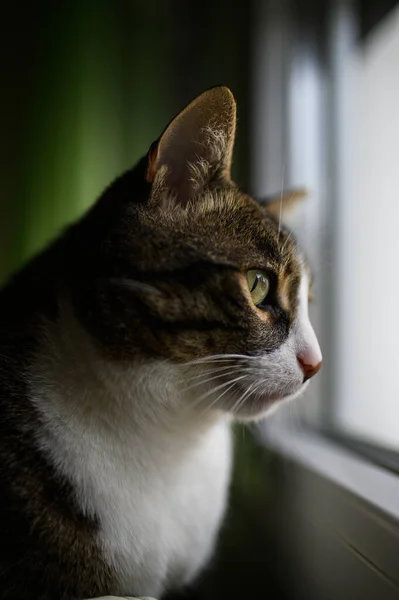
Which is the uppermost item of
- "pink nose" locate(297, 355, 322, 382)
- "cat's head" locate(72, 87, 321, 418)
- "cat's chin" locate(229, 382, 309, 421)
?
"cat's head" locate(72, 87, 321, 418)

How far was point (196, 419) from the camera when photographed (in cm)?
76

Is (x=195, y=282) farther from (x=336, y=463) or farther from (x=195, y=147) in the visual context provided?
(x=336, y=463)

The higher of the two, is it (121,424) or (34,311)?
(34,311)

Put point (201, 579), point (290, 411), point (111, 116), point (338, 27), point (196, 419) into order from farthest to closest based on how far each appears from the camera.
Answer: point (111, 116) < point (290, 411) < point (338, 27) < point (201, 579) < point (196, 419)

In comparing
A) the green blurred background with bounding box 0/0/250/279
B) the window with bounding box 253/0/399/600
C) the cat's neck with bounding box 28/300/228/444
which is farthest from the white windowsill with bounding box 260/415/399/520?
the green blurred background with bounding box 0/0/250/279

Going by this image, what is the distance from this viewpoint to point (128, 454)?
27.8 inches

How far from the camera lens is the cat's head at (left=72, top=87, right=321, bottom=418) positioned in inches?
26.7

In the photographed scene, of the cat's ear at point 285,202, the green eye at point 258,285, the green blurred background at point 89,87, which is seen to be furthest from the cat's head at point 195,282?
the green blurred background at point 89,87

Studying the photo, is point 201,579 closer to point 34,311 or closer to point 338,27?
point 34,311

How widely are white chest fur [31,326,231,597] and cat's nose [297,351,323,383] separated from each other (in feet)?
0.46

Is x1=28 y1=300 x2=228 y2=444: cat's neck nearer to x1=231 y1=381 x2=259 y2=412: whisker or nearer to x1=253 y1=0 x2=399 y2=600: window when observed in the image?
x1=231 y1=381 x2=259 y2=412: whisker

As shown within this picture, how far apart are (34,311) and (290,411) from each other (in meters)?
0.61

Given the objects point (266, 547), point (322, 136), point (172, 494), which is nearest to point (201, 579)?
point (266, 547)

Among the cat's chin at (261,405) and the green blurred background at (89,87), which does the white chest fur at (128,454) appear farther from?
the green blurred background at (89,87)
